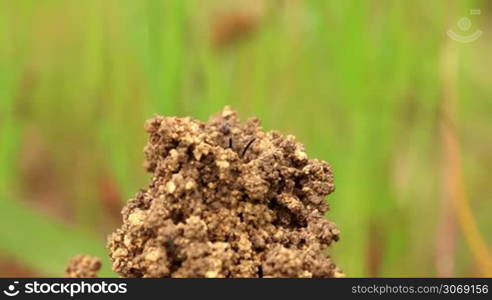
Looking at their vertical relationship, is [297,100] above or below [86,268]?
above

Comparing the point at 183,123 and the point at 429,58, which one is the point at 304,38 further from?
the point at 183,123

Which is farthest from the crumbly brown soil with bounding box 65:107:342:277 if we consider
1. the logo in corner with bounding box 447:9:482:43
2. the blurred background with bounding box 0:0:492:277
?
the logo in corner with bounding box 447:9:482:43

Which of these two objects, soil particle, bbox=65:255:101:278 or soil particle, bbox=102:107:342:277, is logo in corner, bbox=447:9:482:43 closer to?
soil particle, bbox=102:107:342:277

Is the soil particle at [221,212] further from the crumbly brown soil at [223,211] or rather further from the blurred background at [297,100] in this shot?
the blurred background at [297,100]

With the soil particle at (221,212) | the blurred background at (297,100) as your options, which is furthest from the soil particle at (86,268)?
the blurred background at (297,100)

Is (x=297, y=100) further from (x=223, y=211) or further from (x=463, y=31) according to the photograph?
(x=223, y=211)

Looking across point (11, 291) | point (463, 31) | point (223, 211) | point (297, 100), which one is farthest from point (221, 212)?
point (463, 31)

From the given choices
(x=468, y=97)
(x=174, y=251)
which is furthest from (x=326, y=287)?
(x=468, y=97)
